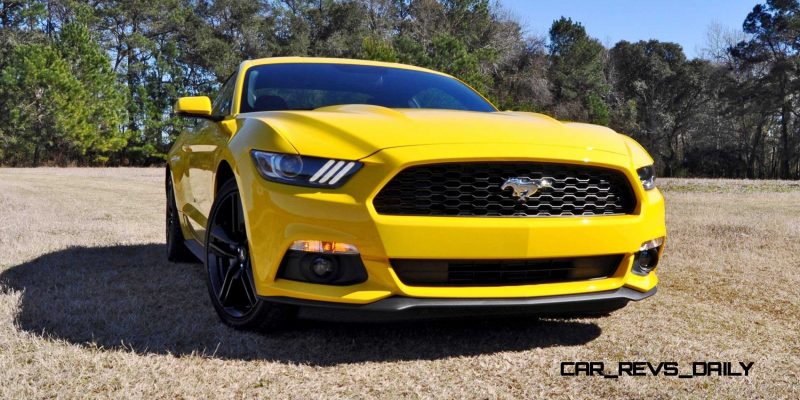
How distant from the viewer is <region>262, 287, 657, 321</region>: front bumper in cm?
255

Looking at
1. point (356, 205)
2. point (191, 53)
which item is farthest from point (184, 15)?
point (356, 205)

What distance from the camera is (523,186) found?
2.65 metres

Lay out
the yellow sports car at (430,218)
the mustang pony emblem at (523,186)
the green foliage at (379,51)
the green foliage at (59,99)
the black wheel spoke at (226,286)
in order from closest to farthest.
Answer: the yellow sports car at (430,218), the mustang pony emblem at (523,186), the black wheel spoke at (226,286), the green foliage at (59,99), the green foliage at (379,51)

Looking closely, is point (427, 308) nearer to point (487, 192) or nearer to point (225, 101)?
point (487, 192)

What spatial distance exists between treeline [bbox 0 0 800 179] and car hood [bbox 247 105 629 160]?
33.1m

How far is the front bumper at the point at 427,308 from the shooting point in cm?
255

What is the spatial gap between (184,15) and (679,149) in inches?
1482

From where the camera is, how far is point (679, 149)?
170 ft

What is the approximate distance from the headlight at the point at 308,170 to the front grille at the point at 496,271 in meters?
0.39

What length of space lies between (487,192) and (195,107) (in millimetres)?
1997

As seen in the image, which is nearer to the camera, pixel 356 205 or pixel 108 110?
pixel 356 205

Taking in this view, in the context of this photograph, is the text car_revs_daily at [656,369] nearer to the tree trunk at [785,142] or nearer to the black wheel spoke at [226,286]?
the black wheel spoke at [226,286]

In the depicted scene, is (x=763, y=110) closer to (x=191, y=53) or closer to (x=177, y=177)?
(x=191, y=53)

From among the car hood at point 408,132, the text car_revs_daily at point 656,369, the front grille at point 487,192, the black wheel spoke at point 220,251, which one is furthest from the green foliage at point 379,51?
the text car_revs_daily at point 656,369
